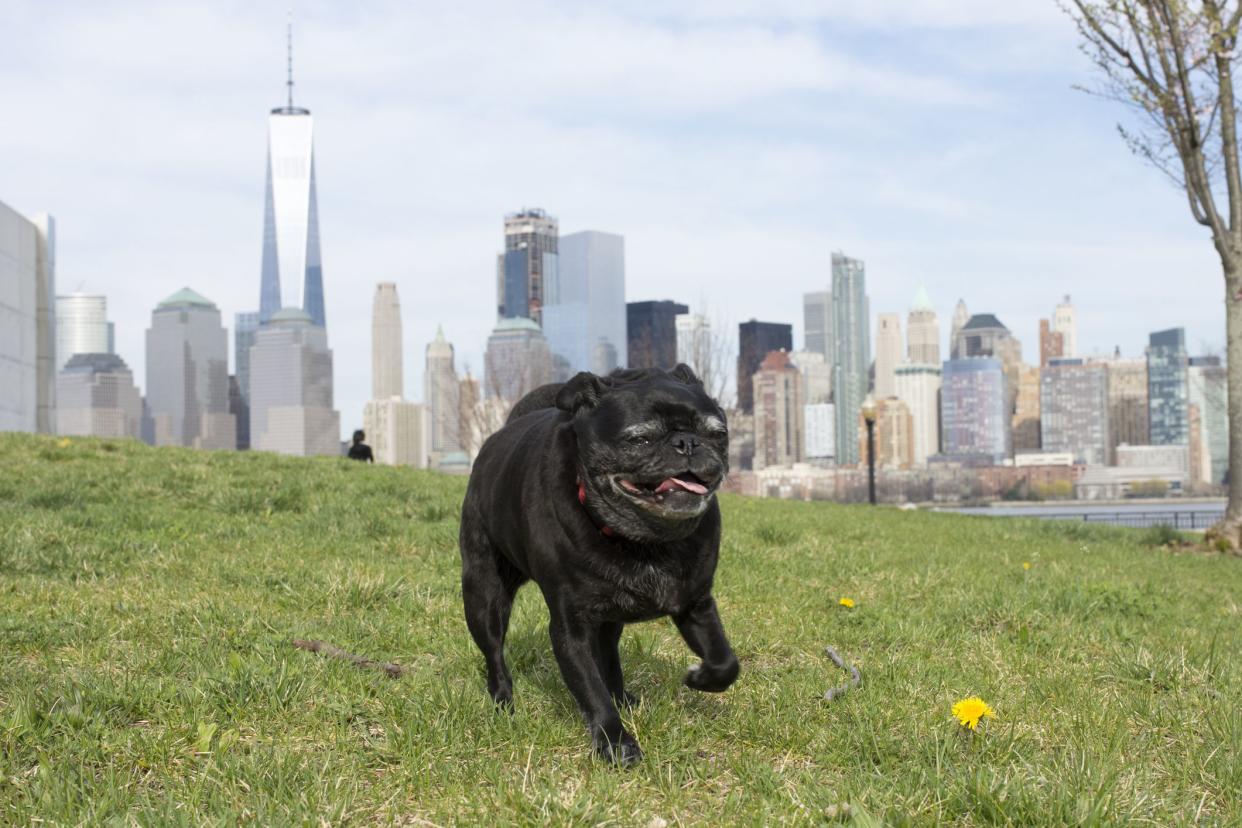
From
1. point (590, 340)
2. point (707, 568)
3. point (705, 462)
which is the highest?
point (590, 340)

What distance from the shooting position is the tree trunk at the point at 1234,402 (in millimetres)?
14711

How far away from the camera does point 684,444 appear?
10.7 ft

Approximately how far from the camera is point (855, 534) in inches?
433

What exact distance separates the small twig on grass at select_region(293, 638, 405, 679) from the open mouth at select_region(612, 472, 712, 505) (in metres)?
1.88

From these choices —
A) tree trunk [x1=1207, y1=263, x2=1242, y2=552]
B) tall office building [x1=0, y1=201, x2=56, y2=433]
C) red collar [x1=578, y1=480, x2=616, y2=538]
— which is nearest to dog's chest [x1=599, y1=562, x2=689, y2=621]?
red collar [x1=578, y1=480, x2=616, y2=538]

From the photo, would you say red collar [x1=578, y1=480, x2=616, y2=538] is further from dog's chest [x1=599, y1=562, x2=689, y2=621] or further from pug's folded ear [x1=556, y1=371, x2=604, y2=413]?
pug's folded ear [x1=556, y1=371, x2=604, y2=413]

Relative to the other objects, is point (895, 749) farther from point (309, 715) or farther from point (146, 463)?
point (146, 463)

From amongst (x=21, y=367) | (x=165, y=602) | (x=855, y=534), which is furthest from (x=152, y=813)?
(x=21, y=367)

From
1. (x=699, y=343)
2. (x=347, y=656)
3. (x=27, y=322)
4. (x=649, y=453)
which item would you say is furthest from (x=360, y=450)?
(x=699, y=343)

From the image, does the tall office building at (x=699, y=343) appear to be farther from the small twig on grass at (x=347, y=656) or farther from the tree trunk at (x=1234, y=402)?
the small twig on grass at (x=347, y=656)

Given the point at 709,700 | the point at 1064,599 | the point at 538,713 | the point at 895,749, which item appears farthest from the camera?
the point at 1064,599

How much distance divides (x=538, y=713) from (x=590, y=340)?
623 ft

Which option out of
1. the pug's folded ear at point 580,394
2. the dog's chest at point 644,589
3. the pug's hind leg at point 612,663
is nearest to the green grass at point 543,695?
the pug's hind leg at point 612,663

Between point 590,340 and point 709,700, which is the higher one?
point 590,340
